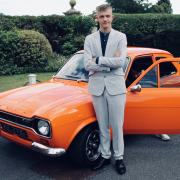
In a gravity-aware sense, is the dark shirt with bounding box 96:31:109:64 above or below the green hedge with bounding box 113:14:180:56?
above

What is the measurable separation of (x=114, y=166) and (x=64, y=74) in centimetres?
188

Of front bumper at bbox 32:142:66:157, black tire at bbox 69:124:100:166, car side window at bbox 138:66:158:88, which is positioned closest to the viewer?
front bumper at bbox 32:142:66:157

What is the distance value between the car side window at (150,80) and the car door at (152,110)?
3 centimetres

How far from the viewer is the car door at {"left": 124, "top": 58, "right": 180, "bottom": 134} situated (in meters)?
5.20

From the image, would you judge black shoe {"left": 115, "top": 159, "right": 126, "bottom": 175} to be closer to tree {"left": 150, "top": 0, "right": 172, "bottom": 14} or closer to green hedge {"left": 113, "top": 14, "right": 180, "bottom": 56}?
green hedge {"left": 113, "top": 14, "right": 180, "bottom": 56}

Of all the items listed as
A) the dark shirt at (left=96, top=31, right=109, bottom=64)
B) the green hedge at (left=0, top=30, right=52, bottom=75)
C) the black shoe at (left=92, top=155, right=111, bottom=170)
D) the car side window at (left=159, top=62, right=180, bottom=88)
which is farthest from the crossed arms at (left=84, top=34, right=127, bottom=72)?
the green hedge at (left=0, top=30, right=52, bottom=75)

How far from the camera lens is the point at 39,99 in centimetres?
514

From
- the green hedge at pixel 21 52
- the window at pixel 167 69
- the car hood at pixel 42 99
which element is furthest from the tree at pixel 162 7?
the car hood at pixel 42 99

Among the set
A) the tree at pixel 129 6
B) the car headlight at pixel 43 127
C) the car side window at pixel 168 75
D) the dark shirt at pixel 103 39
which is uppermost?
the tree at pixel 129 6

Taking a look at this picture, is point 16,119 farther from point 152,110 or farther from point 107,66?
point 152,110

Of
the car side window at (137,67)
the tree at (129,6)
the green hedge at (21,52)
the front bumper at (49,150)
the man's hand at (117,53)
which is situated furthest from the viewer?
the tree at (129,6)

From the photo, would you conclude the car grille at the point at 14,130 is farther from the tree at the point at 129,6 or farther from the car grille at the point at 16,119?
the tree at the point at 129,6

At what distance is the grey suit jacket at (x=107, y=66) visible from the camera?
15.3ft

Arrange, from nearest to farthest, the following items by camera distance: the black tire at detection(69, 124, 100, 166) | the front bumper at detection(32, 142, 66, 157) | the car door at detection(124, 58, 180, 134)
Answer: the front bumper at detection(32, 142, 66, 157) → the black tire at detection(69, 124, 100, 166) → the car door at detection(124, 58, 180, 134)
